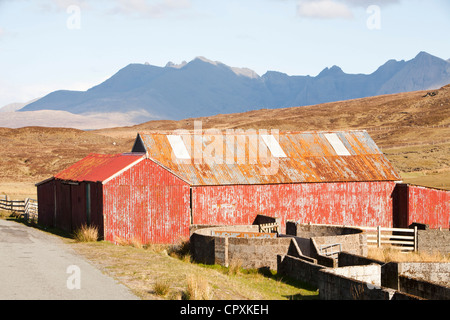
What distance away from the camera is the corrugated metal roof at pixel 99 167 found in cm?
2638

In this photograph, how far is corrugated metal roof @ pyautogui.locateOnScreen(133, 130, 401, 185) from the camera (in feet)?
96.9

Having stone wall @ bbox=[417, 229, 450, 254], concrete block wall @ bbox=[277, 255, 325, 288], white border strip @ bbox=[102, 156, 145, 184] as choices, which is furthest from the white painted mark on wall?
stone wall @ bbox=[417, 229, 450, 254]

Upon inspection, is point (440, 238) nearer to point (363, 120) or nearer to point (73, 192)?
point (73, 192)

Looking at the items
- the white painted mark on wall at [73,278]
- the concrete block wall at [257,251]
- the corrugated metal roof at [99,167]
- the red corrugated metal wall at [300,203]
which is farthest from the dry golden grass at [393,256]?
the white painted mark on wall at [73,278]

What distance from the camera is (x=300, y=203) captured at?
30328 millimetres

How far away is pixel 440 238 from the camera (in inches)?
1072

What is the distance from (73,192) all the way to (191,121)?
5548 inches

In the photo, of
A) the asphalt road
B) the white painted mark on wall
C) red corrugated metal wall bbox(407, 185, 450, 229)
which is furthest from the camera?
red corrugated metal wall bbox(407, 185, 450, 229)

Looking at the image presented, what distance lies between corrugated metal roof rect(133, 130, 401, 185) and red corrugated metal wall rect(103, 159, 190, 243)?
1.01 metres

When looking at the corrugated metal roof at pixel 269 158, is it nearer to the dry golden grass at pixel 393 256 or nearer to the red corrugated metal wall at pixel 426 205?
the red corrugated metal wall at pixel 426 205

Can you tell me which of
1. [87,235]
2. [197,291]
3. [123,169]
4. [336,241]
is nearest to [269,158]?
[123,169]

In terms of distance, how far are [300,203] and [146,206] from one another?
27.9ft

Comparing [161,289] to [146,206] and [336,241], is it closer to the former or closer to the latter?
[336,241]

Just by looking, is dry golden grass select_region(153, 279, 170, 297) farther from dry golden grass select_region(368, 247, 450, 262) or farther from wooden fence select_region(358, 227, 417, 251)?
wooden fence select_region(358, 227, 417, 251)
